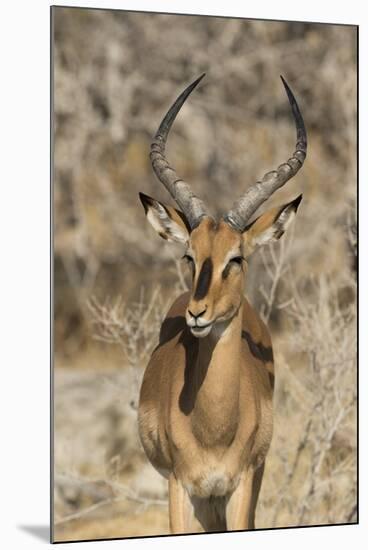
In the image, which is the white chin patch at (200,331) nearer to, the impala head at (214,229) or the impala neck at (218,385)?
the impala head at (214,229)

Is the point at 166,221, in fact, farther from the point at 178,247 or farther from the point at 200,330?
the point at 178,247

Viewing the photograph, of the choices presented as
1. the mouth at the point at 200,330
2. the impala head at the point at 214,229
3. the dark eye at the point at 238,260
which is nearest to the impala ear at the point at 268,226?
the impala head at the point at 214,229

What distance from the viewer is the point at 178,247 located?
895 cm

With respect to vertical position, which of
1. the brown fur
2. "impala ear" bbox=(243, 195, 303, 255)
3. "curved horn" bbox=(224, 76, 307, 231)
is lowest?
the brown fur

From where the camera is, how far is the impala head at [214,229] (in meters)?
7.54

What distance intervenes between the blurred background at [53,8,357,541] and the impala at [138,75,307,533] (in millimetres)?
203

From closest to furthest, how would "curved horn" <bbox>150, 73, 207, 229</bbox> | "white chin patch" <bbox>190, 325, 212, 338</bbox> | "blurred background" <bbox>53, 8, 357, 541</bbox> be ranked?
"white chin patch" <bbox>190, 325, 212, 338</bbox> → "curved horn" <bbox>150, 73, 207, 229</bbox> → "blurred background" <bbox>53, 8, 357, 541</bbox>

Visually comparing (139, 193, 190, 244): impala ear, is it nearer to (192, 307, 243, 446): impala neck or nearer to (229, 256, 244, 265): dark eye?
(229, 256, 244, 265): dark eye

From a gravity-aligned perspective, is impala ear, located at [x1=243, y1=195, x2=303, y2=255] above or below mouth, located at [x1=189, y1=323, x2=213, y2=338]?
above

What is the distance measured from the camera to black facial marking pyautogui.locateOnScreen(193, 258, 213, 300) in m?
7.47

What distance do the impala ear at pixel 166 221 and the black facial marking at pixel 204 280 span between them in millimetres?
442

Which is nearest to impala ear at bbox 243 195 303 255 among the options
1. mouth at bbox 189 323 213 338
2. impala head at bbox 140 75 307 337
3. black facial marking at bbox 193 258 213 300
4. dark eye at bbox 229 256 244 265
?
impala head at bbox 140 75 307 337

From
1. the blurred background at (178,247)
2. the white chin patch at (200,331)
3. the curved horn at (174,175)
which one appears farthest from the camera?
the blurred background at (178,247)

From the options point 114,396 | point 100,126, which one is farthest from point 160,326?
point 100,126
